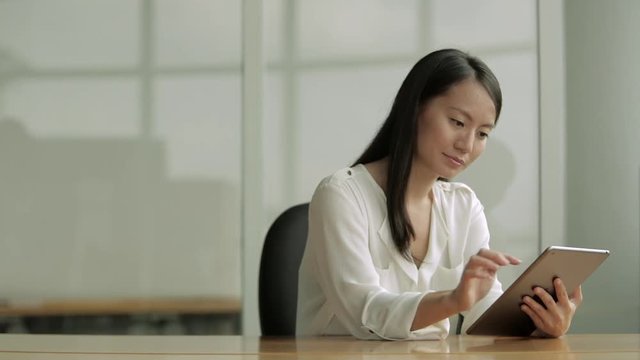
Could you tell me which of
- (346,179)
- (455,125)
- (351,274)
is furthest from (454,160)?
(351,274)

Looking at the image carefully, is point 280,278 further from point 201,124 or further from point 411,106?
point 201,124

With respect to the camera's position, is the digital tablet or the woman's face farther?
the woman's face

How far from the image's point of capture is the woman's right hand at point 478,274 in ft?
5.49

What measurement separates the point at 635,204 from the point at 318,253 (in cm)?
258

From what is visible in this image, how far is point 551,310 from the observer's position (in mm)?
1904

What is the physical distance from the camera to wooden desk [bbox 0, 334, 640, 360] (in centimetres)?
143

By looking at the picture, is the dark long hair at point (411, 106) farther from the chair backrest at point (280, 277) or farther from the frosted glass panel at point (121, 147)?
the frosted glass panel at point (121, 147)

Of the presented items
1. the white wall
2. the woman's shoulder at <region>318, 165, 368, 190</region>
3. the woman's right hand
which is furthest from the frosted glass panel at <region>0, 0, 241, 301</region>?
the woman's right hand

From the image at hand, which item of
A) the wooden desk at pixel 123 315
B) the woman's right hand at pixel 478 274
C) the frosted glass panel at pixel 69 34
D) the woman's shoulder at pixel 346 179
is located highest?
the frosted glass panel at pixel 69 34

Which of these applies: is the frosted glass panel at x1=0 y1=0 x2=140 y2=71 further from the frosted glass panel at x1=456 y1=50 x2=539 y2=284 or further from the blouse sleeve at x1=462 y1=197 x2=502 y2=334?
the blouse sleeve at x1=462 y1=197 x2=502 y2=334

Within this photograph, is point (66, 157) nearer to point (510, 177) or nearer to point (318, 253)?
point (510, 177)

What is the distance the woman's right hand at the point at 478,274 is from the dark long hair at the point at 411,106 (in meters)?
0.38

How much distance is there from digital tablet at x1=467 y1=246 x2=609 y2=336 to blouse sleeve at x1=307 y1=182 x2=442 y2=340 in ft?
0.47

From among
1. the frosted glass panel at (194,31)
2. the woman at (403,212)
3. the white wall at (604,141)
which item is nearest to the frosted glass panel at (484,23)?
the white wall at (604,141)
